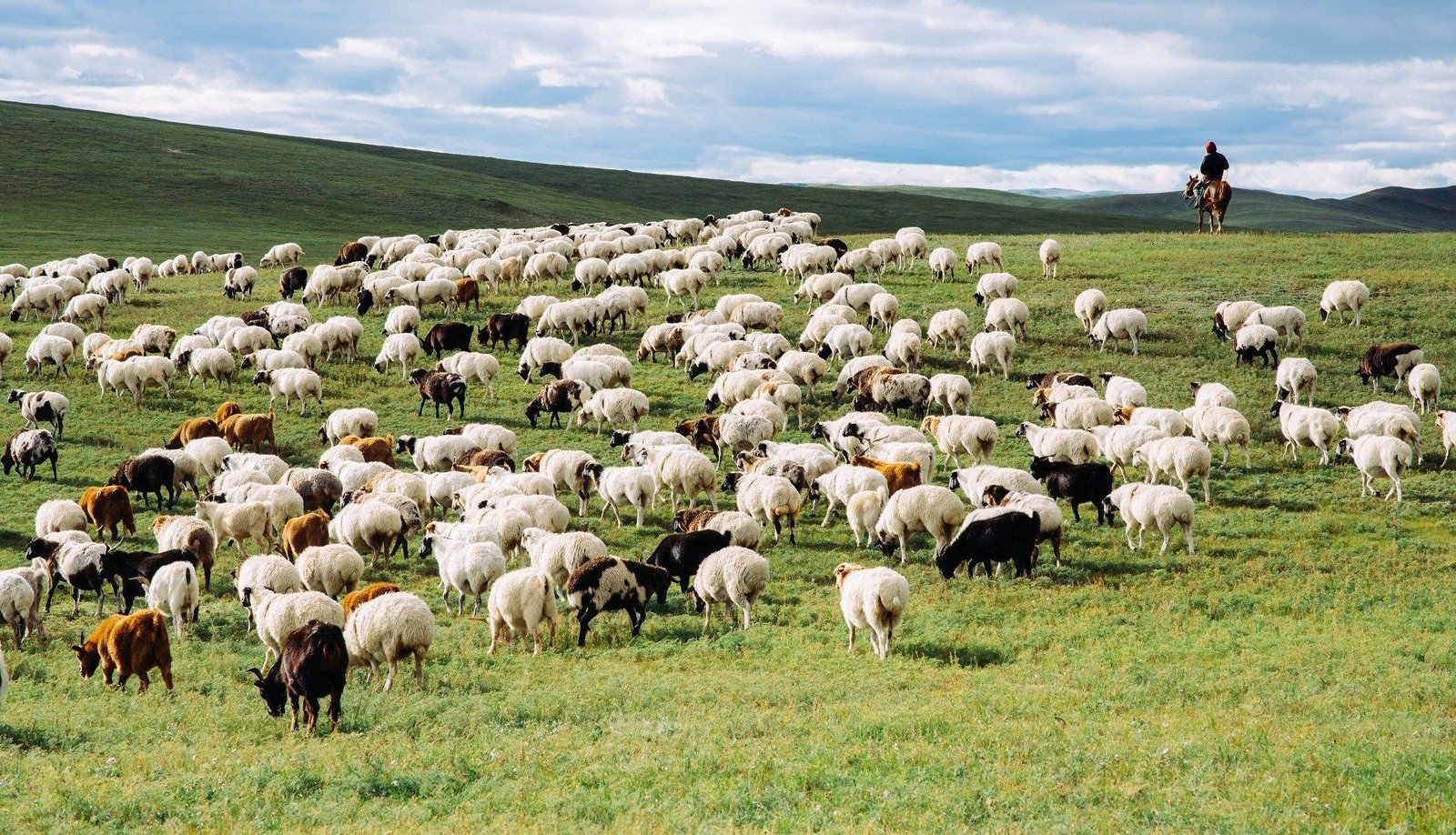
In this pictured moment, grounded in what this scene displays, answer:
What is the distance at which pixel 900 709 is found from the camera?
1137 cm

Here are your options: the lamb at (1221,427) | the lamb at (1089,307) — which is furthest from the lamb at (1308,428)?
the lamb at (1089,307)

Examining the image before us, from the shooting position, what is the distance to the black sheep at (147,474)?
71.6 feet

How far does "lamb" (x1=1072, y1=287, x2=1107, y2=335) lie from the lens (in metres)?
32.0

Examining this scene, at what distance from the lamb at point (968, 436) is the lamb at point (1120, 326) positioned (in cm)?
926

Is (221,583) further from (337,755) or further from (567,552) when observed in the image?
(337,755)

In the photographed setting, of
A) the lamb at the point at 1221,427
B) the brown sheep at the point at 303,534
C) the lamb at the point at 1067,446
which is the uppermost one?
the lamb at the point at 1221,427

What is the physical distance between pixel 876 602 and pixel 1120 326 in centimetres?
1972

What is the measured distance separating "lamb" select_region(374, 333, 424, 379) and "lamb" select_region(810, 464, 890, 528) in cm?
1514

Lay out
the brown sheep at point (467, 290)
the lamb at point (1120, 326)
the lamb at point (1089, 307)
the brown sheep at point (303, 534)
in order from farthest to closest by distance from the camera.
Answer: the brown sheep at point (467, 290), the lamb at point (1089, 307), the lamb at point (1120, 326), the brown sheep at point (303, 534)

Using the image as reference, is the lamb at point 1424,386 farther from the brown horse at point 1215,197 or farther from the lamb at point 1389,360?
the brown horse at point 1215,197

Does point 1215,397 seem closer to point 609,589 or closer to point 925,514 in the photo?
point 925,514

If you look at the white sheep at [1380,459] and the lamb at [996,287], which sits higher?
the lamb at [996,287]

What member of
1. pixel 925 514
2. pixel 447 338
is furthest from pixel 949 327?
pixel 925 514

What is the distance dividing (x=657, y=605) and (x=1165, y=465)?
988cm
